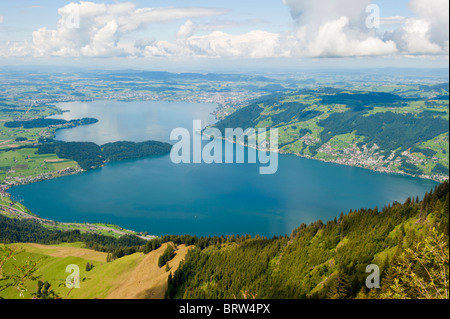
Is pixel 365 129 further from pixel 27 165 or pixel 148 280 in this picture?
pixel 27 165

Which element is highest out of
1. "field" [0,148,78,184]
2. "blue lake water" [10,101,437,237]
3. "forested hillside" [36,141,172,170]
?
"forested hillside" [36,141,172,170]

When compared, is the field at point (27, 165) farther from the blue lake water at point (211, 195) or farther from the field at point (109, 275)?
the field at point (109, 275)

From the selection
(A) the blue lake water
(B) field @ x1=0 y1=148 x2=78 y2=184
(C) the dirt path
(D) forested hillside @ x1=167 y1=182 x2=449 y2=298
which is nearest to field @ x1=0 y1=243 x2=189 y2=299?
(C) the dirt path

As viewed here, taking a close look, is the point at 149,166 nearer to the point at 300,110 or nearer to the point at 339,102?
the point at 300,110

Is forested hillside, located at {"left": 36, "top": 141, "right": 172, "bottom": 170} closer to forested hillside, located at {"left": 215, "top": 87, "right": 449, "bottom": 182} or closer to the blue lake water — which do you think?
the blue lake water
